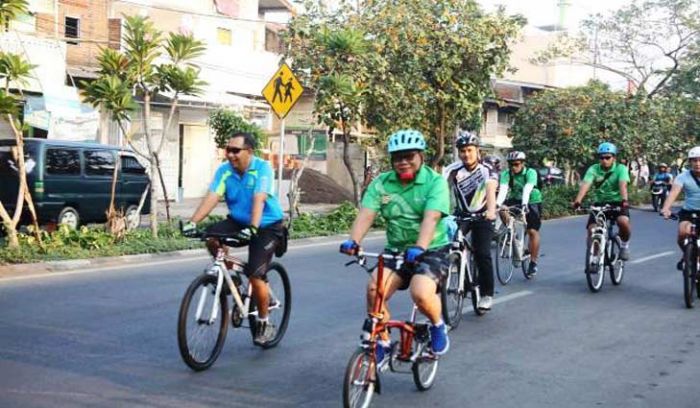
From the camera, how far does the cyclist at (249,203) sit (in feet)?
23.4

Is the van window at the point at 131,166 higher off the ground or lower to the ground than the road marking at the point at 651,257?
higher

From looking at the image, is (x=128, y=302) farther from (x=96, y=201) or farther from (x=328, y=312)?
(x=96, y=201)

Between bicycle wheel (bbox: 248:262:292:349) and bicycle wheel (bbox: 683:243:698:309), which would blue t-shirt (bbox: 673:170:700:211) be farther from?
bicycle wheel (bbox: 248:262:292:349)

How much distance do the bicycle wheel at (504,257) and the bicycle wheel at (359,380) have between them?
6774 mm

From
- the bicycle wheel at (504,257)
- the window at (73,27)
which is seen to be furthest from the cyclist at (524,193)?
the window at (73,27)

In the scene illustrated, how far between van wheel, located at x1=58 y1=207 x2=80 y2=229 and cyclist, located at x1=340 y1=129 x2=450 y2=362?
39.0ft

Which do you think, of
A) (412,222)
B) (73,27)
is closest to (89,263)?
(412,222)

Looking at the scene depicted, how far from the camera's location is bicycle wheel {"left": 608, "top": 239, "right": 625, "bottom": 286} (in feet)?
39.6

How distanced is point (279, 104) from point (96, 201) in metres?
4.12

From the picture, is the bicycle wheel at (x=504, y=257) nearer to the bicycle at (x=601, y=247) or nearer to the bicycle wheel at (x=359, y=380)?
the bicycle at (x=601, y=247)

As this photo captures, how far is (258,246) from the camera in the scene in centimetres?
718

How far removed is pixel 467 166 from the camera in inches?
365

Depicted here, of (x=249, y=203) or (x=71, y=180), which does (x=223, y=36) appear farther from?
(x=249, y=203)

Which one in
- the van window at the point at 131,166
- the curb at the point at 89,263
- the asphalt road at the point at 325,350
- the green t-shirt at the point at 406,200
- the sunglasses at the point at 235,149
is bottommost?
the asphalt road at the point at 325,350
